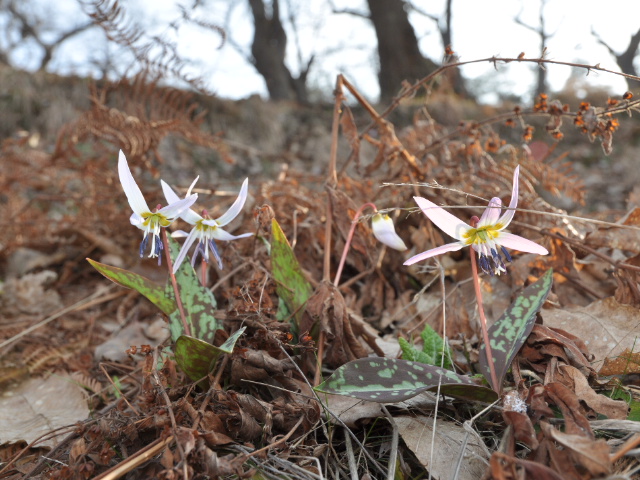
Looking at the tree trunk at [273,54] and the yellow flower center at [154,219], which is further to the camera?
the tree trunk at [273,54]

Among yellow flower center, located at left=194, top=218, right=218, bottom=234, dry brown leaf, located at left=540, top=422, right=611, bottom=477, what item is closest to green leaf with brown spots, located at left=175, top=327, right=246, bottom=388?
yellow flower center, located at left=194, top=218, right=218, bottom=234

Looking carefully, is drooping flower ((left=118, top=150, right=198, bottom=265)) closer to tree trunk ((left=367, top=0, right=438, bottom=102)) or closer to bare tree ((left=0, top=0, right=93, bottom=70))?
tree trunk ((left=367, top=0, right=438, bottom=102))

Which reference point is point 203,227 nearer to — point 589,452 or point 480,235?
point 480,235

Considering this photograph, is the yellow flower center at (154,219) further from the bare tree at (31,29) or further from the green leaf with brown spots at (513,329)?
the bare tree at (31,29)

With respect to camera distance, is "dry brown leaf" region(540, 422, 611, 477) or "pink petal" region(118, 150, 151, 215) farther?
"pink petal" region(118, 150, 151, 215)

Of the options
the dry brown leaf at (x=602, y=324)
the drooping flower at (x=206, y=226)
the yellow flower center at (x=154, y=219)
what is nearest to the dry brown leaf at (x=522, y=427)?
the dry brown leaf at (x=602, y=324)

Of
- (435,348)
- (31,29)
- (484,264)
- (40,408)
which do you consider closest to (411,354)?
(435,348)
